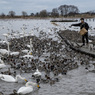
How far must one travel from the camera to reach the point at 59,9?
161000 millimetres

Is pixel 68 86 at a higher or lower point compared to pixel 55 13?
lower

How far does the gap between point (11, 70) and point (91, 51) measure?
533 centimetres

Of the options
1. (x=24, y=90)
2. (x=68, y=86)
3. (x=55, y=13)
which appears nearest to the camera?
(x=24, y=90)

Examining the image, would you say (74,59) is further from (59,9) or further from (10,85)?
(59,9)

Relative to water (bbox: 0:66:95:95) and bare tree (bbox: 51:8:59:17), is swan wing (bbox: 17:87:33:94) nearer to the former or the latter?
water (bbox: 0:66:95:95)

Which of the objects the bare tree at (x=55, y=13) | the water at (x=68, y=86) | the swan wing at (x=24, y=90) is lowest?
the water at (x=68, y=86)

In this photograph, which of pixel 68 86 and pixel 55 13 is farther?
pixel 55 13

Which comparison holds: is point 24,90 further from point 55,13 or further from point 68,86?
point 55,13

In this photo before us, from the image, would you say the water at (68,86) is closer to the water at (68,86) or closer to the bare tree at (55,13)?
the water at (68,86)

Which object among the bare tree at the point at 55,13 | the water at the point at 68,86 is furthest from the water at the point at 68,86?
the bare tree at the point at 55,13

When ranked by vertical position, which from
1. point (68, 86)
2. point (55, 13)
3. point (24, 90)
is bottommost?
point (68, 86)

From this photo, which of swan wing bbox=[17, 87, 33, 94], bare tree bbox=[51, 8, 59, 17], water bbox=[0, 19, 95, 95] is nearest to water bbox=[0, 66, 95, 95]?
water bbox=[0, 19, 95, 95]

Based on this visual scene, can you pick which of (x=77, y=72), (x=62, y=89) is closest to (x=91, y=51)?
(x=77, y=72)

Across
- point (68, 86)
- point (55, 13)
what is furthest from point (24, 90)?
point (55, 13)
